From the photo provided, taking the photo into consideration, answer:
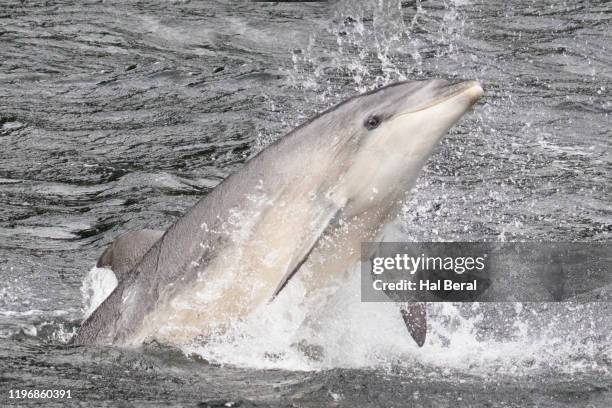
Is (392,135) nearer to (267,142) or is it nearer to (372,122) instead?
(372,122)

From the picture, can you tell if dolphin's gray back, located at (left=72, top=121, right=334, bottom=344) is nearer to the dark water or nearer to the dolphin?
the dolphin

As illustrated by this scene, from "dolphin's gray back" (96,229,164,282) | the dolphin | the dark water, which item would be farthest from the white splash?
the dolphin

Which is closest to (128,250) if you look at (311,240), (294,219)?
(294,219)

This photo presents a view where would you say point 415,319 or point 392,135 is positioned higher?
point 392,135

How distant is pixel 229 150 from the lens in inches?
493

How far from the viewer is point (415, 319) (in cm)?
762

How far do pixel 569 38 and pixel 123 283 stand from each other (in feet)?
29.8

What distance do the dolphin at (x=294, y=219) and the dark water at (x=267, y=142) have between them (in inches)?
8.5

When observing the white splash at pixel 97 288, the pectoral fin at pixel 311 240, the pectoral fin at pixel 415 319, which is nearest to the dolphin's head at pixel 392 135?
the pectoral fin at pixel 311 240

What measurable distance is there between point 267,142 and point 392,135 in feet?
17.4

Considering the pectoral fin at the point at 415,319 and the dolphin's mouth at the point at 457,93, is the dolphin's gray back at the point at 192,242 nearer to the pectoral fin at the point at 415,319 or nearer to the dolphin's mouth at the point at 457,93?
the dolphin's mouth at the point at 457,93

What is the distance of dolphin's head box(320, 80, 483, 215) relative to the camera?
7230 mm

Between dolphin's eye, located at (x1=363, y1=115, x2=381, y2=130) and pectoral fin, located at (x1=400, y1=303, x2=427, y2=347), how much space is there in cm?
113

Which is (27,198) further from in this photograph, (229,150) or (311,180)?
(311,180)
